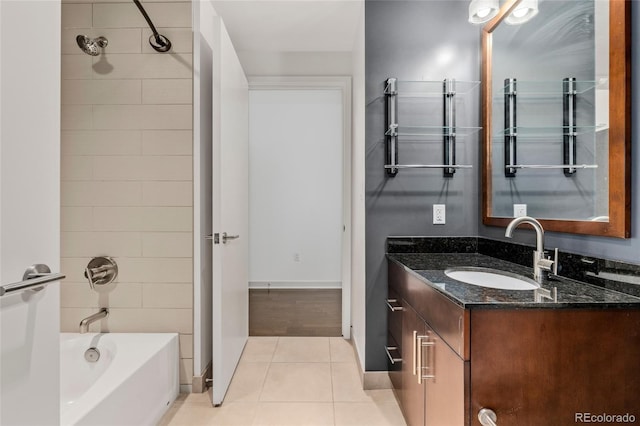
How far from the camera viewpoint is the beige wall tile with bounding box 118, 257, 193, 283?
181 centimetres

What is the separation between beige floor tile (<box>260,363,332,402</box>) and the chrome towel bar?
1.44 m

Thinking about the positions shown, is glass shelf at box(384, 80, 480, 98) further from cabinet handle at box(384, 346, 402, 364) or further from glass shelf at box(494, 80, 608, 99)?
cabinet handle at box(384, 346, 402, 364)

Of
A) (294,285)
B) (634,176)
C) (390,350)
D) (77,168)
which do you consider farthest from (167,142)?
(294,285)

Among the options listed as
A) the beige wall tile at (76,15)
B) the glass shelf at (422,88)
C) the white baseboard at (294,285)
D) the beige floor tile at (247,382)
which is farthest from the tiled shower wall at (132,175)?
the white baseboard at (294,285)

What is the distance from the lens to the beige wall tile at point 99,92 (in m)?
1.79

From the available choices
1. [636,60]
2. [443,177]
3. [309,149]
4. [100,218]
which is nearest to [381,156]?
[443,177]

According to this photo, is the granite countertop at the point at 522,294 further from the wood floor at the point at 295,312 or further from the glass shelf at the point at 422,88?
the wood floor at the point at 295,312

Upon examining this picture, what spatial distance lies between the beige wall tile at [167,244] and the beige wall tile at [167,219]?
3 centimetres

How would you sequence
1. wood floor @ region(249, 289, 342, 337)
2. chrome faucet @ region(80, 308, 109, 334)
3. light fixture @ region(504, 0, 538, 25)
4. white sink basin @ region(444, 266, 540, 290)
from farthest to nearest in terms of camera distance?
wood floor @ region(249, 289, 342, 337), chrome faucet @ region(80, 308, 109, 334), light fixture @ region(504, 0, 538, 25), white sink basin @ region(444, 266, 540, 290)

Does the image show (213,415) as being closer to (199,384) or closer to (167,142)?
(199,384)

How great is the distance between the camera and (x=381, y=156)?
1.83m

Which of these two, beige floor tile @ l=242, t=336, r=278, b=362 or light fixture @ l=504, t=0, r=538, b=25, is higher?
light fixture @ l=504, t=0, r=538, b=25

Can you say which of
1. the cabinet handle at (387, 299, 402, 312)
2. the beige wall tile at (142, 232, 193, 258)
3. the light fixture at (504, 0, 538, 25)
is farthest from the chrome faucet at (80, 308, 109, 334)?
the light fixture at (504, 0, 538, 25)

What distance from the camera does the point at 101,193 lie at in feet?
5.91
